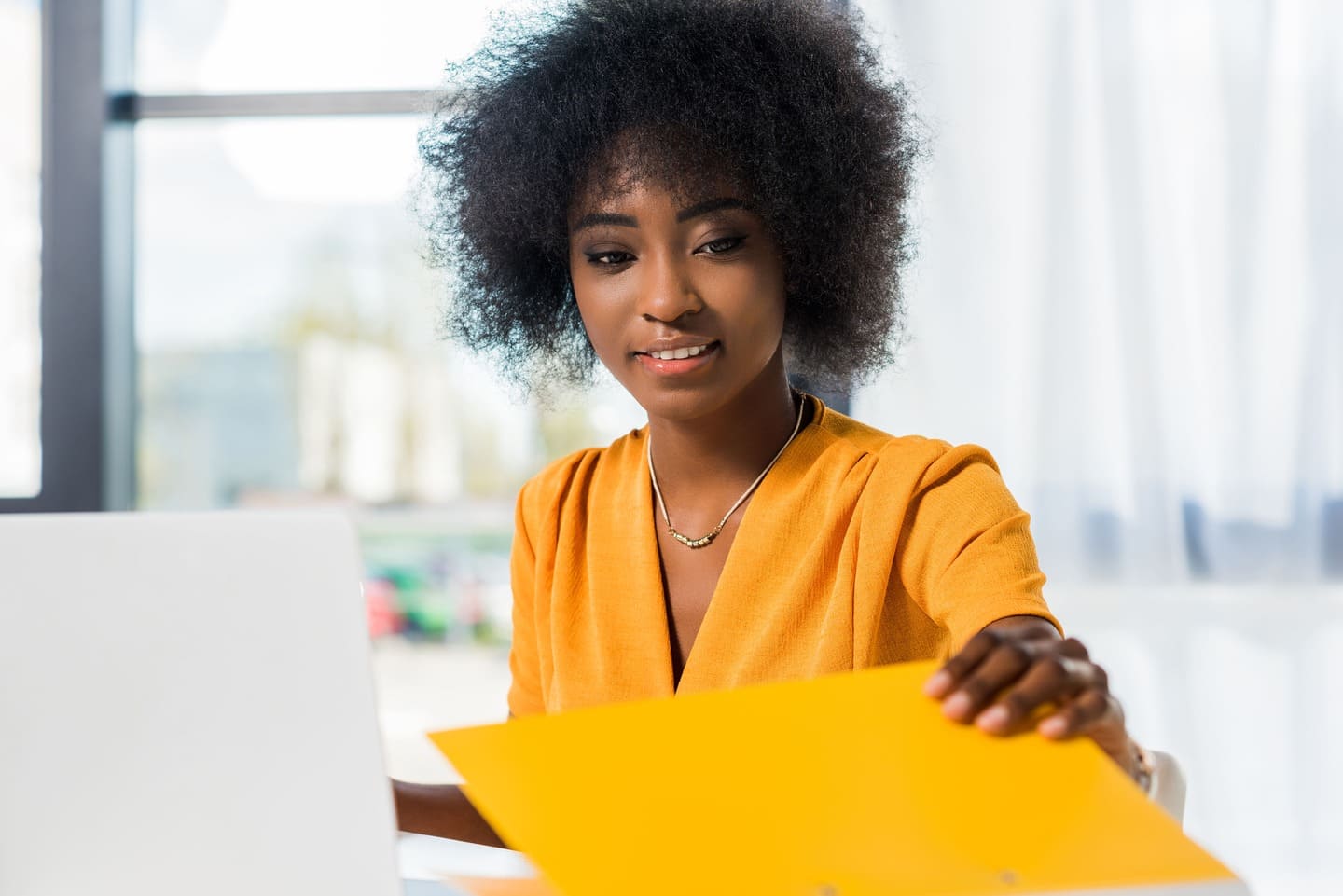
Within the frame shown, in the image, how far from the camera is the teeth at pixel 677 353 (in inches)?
40.6

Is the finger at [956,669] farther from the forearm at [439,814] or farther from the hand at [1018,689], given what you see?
the forearm at [439,814]

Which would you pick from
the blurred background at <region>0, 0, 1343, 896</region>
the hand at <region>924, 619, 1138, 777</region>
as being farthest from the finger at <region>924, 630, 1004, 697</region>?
the blurred background at <region>0, 0, 1343, 896</region>

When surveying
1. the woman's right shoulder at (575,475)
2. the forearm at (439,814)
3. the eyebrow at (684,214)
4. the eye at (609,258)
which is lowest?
the forearm at (439,814)

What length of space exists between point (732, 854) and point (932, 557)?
1.83 ft

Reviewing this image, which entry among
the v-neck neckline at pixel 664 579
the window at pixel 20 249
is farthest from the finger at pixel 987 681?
the window at pixel 20 249

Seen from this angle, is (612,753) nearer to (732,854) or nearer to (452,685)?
(732,854)

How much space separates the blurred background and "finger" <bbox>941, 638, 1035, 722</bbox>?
150 centimetres

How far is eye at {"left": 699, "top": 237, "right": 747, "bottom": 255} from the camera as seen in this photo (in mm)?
1041

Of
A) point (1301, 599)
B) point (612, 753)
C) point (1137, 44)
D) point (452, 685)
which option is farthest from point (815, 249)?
point (452, 685)

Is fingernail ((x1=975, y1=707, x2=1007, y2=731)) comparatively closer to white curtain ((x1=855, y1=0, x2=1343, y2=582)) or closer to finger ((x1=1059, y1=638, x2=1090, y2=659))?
finger ((x1=1059, y1=638, x2=1090, y2=659))

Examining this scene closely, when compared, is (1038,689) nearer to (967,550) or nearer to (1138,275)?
(967,550)

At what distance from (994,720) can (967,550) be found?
42 cm

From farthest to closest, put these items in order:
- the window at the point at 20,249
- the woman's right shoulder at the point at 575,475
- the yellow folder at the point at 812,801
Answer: the window at the point at 20,249 < the woman's right shoulder at the point at 575,475 < the yellow folder at the point at 812,801

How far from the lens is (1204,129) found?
6.73 feet
